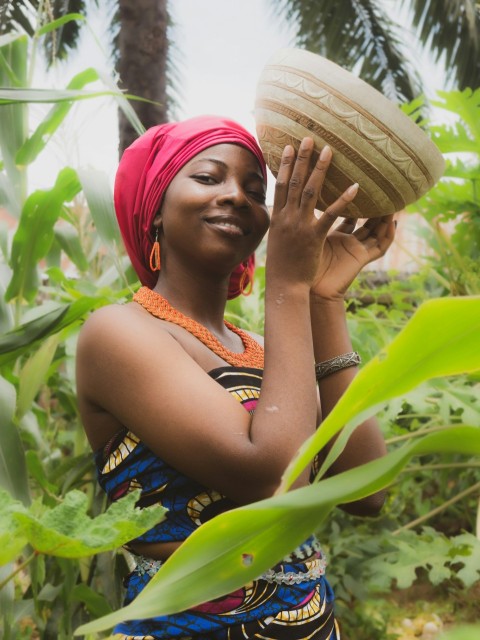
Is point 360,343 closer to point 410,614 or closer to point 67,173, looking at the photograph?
point 67,173

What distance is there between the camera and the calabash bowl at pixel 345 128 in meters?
0.96

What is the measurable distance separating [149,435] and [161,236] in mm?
394

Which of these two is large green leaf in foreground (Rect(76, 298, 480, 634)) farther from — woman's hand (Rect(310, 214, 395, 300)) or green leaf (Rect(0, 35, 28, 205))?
green leaf (Rect(0, 35, 28, 205))

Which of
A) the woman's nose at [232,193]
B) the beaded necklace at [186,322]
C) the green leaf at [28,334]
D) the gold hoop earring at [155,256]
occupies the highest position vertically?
the woman's nose at [232,193]

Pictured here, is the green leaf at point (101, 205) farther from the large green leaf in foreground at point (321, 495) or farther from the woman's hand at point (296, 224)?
the large green leaf in foreground at point (321, 495)

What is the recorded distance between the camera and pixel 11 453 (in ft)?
4.28

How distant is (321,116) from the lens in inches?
37.8

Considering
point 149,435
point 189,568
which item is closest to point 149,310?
point 149,435

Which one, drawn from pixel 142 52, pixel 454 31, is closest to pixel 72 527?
pixel 142 52

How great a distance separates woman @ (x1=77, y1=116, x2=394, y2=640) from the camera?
0.94m

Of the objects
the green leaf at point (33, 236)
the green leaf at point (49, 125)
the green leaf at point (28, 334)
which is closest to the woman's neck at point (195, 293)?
the green leaf at point (28, 334)

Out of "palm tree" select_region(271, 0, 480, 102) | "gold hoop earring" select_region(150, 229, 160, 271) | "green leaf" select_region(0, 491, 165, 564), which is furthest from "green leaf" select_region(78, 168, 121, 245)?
"palm tree" select_region(271, 0, 480, 102)

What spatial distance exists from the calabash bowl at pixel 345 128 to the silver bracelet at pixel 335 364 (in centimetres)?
24

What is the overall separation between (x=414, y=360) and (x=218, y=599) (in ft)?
2.08
